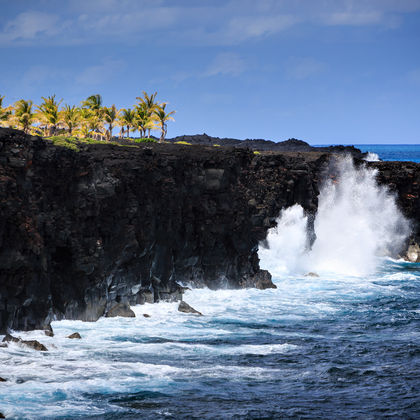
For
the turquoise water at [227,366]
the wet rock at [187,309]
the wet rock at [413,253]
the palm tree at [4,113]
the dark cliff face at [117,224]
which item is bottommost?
the turquoise water at [227,366]

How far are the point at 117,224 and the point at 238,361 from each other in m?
14.9

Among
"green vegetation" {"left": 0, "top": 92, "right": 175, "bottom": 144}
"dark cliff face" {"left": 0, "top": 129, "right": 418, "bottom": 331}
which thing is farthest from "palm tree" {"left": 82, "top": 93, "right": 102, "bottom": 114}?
"dark cliff face" {"left": 0, "top": 129, "right": 418, "bottom": 331}

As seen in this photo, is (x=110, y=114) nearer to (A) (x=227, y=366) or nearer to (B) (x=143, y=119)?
(B) (x=143, y=119)

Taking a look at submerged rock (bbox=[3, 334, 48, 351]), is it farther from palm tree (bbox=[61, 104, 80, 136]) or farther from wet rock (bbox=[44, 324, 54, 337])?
palm tree (bbox=[61, 104, 80, 136])

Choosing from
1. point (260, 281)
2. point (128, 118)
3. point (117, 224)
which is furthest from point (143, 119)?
point (117, 224)

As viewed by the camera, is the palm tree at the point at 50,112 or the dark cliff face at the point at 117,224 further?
the palm tree at the point at 50,112

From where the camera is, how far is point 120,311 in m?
43.4

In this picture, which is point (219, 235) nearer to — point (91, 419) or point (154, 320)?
point (154, 320)

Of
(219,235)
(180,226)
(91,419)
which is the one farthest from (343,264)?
(91,419)

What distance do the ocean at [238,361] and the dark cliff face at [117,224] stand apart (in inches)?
72.5

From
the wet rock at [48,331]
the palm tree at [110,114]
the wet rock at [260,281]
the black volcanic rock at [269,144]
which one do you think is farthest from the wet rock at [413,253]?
the wet rock at [48,331]

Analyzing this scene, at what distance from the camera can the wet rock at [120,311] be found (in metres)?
43.2

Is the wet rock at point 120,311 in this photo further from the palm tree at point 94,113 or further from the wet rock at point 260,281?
the palm tree at point 94,113

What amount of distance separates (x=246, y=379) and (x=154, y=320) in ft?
46.9
